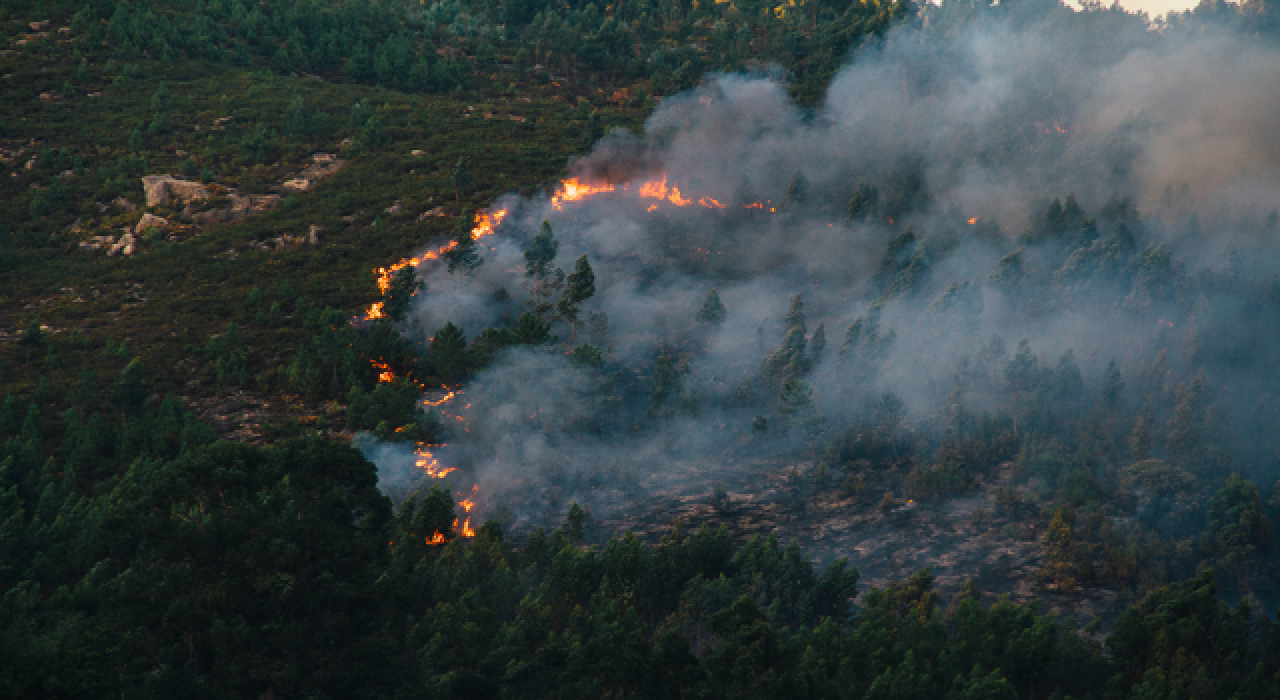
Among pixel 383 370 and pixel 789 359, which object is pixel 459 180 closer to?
pixel 383 370

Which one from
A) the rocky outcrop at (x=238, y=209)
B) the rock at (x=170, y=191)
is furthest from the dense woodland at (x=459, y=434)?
the rocky outcrop at (x=238, y=209)

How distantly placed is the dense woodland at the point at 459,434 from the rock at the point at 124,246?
1.91m

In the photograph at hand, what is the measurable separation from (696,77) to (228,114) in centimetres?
8141

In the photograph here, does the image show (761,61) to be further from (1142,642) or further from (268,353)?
(1142,642)

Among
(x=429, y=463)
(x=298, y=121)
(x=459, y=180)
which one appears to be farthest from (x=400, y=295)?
(x=298, y=121)

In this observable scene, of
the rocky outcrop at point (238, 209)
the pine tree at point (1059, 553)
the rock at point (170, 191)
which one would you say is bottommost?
the pine tree at point (1059, 553)

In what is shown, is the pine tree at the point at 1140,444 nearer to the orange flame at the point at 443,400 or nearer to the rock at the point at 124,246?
the orange flame at the point at 443,400

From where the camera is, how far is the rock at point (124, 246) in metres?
134

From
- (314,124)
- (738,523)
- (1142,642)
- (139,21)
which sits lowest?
(738,523)

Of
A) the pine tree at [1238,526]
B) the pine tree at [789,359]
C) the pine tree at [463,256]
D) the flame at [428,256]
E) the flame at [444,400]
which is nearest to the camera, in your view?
the pine tree at [1238,526]

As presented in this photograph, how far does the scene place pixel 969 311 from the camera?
383ft

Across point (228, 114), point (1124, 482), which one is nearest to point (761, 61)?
point (228, 114)

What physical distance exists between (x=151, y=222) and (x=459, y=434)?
237 feet

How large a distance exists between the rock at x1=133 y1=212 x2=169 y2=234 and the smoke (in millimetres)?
45979
